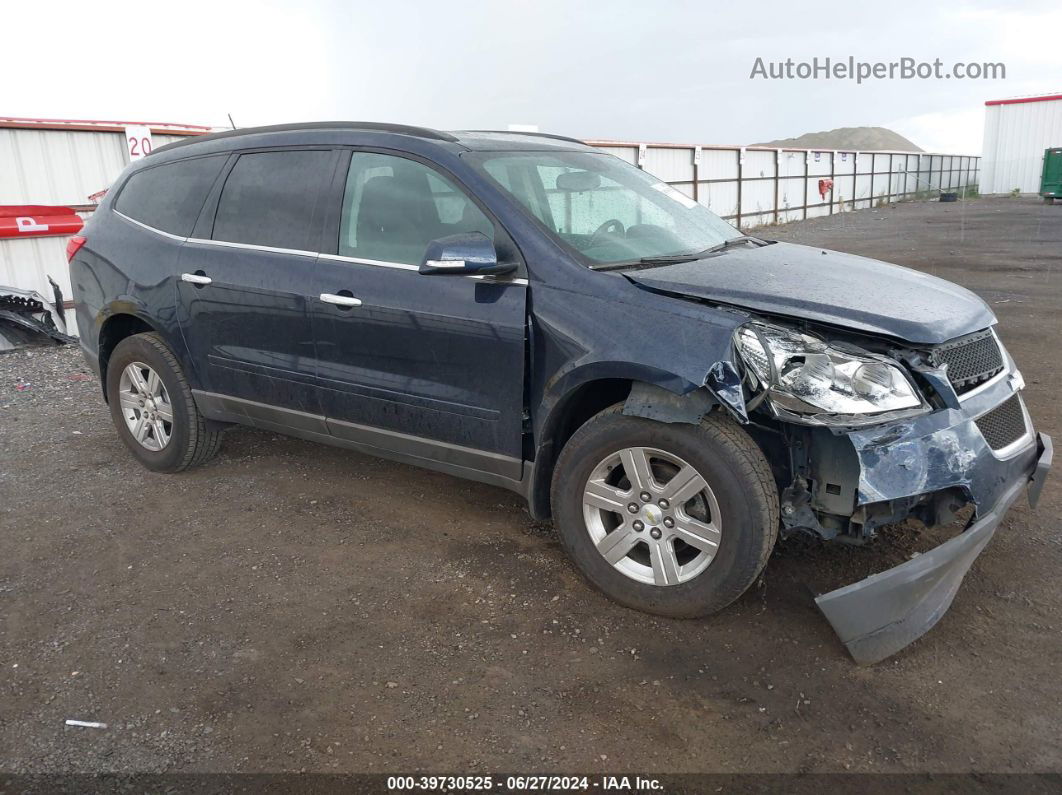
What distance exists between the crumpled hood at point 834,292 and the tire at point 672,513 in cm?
47

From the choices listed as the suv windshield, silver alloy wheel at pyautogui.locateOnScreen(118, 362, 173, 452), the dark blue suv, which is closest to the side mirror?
the dark blue suv

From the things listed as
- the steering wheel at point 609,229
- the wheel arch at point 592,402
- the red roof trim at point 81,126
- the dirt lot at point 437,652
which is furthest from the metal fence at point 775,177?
the wheel arch at point 592,402

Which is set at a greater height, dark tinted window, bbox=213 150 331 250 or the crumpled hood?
dark tinted window, bbox=213 150 331 250

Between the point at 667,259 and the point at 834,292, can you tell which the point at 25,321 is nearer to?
the point at 667,259

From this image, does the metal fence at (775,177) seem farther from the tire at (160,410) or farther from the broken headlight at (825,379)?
the broken headlight at (825,379)

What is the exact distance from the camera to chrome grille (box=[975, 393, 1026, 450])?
9.76 ft

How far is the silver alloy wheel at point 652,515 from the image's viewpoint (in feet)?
9.89

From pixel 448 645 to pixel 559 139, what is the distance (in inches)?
112

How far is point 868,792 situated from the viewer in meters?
2.33

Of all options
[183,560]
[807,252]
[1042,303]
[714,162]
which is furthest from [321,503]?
[714,162]

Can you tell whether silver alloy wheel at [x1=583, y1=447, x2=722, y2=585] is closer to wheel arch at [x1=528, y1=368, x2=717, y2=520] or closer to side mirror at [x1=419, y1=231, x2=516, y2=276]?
wheel arch at [x1=528, y1=368, x2=717, y2=520]

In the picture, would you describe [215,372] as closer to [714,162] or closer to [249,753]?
[249,753]

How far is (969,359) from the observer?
3.08 meters

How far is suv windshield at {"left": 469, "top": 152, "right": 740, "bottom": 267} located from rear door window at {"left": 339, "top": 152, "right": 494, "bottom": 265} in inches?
7.9
